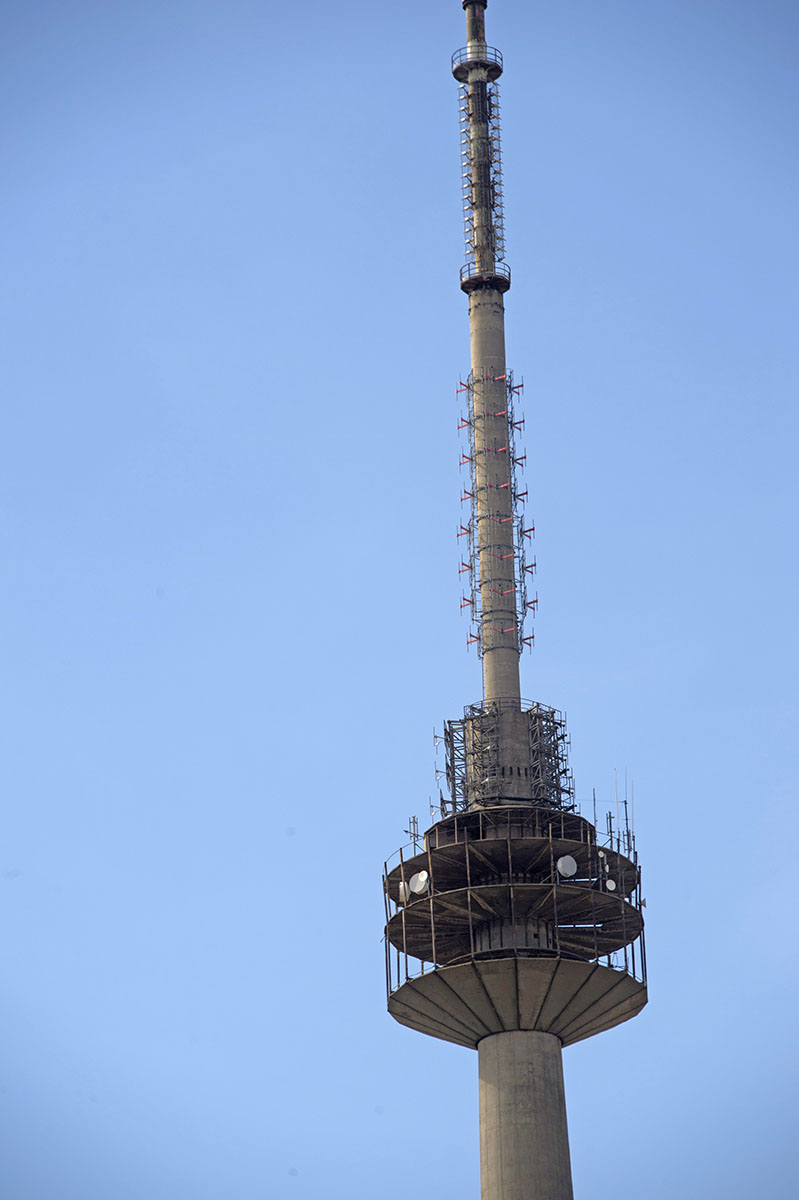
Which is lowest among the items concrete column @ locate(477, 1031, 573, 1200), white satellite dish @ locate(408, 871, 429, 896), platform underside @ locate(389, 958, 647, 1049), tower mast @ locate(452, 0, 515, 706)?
concrete column @ locate(477, 1031, 573, 1200)

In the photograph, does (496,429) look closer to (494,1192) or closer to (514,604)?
(514,604)

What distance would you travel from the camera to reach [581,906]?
282ft

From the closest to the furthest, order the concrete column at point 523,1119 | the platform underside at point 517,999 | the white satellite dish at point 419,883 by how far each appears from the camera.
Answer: the concrete column at point 523,1119 → the platform underside at point 517,999 → the white satellite dish at point 419,883

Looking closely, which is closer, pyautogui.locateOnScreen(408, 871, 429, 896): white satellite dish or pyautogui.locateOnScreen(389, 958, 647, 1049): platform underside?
pyautogui.locateOnScreen(389, 958, 647, 1049): platform underside

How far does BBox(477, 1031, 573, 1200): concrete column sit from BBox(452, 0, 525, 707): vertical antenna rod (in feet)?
53.2

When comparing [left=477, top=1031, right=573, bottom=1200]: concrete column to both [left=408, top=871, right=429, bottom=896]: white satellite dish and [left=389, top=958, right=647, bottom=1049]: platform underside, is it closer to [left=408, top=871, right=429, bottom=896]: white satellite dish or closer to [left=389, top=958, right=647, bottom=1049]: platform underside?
[left=389, top=958, right=647, bottom=1049]: platform underside

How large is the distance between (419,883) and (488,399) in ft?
87.8

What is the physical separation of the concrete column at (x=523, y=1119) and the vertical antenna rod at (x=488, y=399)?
1623 cm

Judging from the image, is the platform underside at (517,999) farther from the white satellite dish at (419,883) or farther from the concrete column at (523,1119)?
the white satellite dish at (419,883)

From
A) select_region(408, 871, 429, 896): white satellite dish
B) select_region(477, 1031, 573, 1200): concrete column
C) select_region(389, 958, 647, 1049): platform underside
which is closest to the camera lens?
select_region(477, 1031, 573, 1200): concrete column

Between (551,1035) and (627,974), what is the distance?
168 inches

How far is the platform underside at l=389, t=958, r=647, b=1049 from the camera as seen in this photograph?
83938 mm

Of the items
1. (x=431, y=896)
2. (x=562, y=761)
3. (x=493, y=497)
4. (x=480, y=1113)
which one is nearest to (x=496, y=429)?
(x=493, y=497)

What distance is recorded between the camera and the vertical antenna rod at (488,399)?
94688 mm
